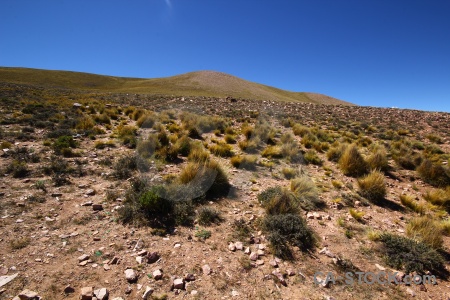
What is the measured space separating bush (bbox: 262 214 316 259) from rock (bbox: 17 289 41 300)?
3592 millimetres

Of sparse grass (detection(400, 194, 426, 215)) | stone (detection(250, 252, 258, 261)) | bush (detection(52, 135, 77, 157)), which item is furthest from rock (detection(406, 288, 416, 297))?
bush (detection(52, 135, 77, 157))

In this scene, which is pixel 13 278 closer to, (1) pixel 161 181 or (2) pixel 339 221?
(1) pixel 161 181

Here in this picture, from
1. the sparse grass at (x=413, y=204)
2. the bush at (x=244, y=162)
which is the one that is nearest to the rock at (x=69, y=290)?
the bush at (x=244, y=162)

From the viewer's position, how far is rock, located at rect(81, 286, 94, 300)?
293cm

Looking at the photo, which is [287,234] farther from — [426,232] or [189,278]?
[426,232]

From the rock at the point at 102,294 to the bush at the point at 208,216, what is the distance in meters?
2.10

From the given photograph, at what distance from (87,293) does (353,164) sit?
878cm

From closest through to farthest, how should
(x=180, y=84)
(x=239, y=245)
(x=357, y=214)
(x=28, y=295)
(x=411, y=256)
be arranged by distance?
(x=28, y=295), (x=411, y=256), (x=239, y=245), (x=357, y=214), (x=180, y=84)

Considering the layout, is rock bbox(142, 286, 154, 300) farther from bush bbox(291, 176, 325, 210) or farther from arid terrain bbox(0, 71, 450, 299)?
bush bbox(291, 176, 325, 210)

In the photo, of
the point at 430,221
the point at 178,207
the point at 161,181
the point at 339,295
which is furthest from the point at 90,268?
the point at 430,221

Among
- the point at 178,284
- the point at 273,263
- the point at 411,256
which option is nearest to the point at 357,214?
the point at 411,256

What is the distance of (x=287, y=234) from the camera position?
4.46m

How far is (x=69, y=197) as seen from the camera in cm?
530

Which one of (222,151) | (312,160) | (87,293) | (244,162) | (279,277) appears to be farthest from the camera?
(222,151)
